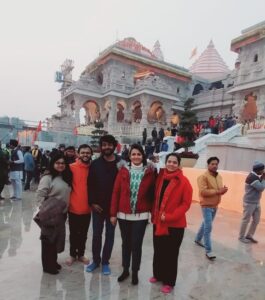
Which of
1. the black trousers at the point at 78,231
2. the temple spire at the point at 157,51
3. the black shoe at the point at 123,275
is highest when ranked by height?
the temple spire at the point at 157,51

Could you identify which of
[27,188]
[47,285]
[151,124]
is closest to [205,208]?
[47,285]

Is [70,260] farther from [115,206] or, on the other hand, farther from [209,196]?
[209,196]

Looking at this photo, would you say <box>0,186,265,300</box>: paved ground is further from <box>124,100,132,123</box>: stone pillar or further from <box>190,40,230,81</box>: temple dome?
<box>190,40,230,81</box>: temple dome

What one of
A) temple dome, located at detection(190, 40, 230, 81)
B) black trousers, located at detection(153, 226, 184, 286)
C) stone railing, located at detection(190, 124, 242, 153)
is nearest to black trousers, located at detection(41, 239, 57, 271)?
black trousers, located at detection(153, 226, 184, 286)

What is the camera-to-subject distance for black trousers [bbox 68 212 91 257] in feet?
13.2

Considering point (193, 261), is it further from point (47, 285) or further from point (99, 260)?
point (47, 285)

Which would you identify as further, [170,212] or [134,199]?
[134,199]

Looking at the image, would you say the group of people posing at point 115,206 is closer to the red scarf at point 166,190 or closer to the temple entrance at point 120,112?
the red scarf at point 166,190

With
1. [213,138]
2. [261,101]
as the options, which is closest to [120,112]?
[261,101]

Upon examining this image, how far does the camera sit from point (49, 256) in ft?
12.2

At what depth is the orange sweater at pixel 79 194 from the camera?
393cm

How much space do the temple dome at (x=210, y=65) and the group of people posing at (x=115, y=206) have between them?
4466cm

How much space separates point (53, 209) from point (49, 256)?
0.62 metres

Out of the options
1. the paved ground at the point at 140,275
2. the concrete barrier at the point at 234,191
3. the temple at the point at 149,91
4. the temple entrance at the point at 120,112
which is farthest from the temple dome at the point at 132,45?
the paved ground at the point at 140,275
